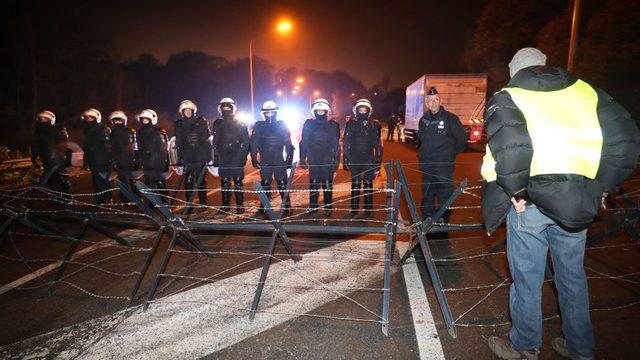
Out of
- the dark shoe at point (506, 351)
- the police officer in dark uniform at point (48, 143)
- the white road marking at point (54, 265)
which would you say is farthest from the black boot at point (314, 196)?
the police officer in dark uniform at point (48, 143)

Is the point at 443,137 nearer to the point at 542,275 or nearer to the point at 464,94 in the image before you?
the point at 542,275

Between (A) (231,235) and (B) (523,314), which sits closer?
(B) (523,314)

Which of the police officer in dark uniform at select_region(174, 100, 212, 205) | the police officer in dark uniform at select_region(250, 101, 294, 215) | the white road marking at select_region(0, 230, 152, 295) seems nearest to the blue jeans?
the police officer in dark uniform at select_region(250, 101, 294, 215)

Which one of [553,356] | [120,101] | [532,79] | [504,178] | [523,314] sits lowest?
[553,356]

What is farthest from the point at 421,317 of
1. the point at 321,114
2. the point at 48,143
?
the point at 48,143

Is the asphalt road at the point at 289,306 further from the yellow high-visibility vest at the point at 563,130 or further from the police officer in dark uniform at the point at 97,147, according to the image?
the police officer in dark uniform at the point at 97,147

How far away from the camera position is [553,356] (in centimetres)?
295

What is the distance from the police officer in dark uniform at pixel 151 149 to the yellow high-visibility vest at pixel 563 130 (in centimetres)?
686

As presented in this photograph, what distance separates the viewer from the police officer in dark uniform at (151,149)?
762 cm

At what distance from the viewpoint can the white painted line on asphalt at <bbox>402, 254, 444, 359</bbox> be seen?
10.1 feet

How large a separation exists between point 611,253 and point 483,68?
34225mm

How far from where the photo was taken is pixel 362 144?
23.4ft

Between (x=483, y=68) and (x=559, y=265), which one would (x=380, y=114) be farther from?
(x=559, y=265)


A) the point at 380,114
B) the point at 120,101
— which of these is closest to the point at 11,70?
the point at 120,101
